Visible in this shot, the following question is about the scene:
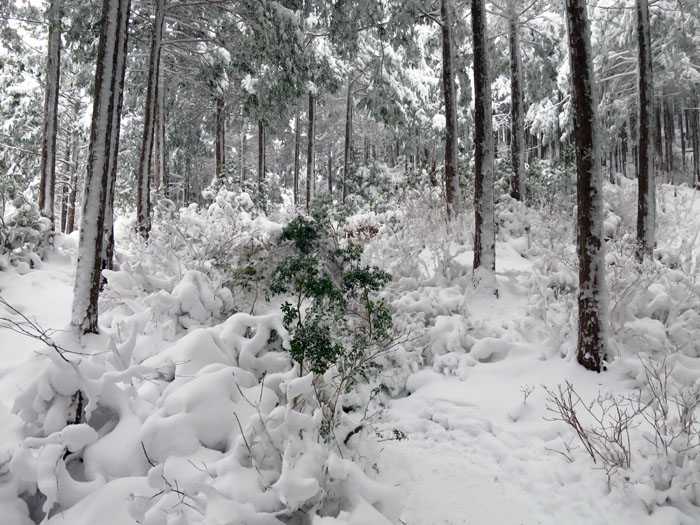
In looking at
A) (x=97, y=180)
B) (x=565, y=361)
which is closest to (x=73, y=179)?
(x=97, y=180)

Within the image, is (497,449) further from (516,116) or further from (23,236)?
(516,116)

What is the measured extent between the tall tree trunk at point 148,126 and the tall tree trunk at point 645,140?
8.75 m

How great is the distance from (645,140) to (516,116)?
3.60 m

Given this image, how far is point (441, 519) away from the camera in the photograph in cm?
280

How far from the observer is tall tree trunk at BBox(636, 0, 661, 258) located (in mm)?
7422

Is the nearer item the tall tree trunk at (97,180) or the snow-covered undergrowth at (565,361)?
the snow-covered undergrowth at (565,361)

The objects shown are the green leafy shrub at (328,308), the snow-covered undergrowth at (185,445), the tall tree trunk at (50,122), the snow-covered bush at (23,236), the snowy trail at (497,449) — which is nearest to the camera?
the snow-covered undergrowth at (185,445)

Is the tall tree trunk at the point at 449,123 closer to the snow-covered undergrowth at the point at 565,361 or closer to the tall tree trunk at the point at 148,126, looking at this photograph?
the snow-covered undergrowth at the point at 565,361

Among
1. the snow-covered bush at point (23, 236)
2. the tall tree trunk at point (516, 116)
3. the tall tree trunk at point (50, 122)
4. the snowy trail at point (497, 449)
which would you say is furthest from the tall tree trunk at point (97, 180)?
the tall tree trunk at point (516, 116)

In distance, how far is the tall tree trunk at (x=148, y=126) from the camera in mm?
7930

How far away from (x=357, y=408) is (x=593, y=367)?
238cm

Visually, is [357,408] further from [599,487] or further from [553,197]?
[553,197]

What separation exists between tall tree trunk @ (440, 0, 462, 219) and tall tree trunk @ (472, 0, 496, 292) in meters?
1.92

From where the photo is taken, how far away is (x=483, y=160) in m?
6.12
